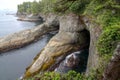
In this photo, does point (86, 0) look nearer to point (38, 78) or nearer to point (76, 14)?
point (76, 14)

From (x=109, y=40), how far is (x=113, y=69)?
4091 mm

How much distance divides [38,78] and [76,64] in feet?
38.1

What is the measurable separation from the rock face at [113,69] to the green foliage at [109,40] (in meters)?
3.10

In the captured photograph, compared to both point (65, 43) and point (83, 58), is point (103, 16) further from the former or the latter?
point (65, 43)

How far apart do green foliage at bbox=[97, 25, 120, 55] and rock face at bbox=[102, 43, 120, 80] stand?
3097 millimetres

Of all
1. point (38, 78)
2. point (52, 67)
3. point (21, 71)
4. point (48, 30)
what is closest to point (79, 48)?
point (52, 67)

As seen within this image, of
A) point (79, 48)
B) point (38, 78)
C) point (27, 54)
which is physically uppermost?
point (38, 78)

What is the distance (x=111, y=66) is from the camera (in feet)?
36.4

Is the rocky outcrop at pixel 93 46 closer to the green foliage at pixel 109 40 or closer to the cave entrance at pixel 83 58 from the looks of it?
the green foliage at pixel 109 40

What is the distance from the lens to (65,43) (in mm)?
27547

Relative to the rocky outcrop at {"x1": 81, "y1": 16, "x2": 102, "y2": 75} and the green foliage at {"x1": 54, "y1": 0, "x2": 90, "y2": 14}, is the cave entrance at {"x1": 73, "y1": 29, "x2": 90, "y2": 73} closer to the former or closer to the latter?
the rocky outcrop at {"x1": 81, "y1": 16, "x2": 102, "y2": 75}

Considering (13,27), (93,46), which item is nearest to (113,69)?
(93,46)

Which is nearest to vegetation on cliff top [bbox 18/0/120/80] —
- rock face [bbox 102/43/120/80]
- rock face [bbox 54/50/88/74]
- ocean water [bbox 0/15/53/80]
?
rock face [bbox 102/43/120/80]

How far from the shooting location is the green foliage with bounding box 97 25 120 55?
14.5 metres
